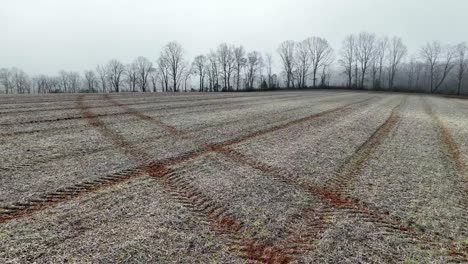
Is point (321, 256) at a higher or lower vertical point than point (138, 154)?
lower

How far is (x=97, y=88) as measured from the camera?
412 feet

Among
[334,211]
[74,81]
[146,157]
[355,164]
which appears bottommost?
[334,211]

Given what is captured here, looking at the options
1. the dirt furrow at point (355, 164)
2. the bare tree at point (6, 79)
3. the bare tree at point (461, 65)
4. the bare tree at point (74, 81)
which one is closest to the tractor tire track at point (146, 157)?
the dirt furrow at point (355, 164)

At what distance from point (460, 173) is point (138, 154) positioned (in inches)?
393

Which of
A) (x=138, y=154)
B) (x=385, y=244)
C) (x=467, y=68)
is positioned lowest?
(x=385, y=244)

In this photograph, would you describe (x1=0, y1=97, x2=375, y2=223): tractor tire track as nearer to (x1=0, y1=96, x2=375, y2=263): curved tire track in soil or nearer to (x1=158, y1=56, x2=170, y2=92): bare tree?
(x1=0, y1=96, x2=375, y2=263): curved tire track in soil

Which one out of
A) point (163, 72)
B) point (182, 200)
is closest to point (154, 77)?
point (163, 72)

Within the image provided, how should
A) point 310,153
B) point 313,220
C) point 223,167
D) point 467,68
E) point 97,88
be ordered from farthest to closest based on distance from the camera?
point 97,88
point 467,68
point 310,153
point 223,167
point 313,220

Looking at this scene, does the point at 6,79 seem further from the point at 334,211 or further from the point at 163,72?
the point at 334,211

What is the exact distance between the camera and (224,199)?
6398mm

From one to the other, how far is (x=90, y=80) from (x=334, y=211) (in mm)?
137883

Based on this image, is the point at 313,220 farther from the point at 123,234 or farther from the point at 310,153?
the point at 310,153

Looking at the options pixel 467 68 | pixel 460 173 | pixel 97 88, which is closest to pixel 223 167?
pixel 460 173

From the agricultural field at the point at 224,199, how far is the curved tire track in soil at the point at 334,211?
3 cm
